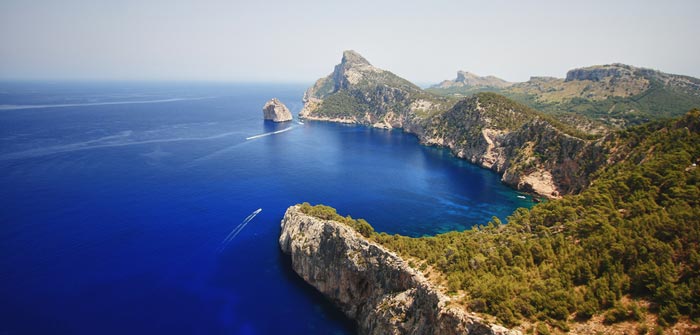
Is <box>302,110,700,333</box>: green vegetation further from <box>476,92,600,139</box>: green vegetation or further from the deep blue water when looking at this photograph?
<box>476,92,600,139</box>: green vegetation

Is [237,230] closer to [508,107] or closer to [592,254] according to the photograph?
[592,254]

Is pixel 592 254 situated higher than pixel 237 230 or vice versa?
pixel 592 254

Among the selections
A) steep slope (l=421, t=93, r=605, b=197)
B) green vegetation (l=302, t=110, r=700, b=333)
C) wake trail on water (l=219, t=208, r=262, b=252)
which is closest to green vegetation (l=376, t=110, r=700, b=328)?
green vegetation (l=302, t=110, r=700, b=333)

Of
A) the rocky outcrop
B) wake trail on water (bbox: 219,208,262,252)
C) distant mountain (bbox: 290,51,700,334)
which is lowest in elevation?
wake trail on water (bbox: 219,208,262,252)

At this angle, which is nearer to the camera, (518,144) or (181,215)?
(181,215)

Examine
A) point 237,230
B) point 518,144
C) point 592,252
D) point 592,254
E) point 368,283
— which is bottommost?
point 237,230

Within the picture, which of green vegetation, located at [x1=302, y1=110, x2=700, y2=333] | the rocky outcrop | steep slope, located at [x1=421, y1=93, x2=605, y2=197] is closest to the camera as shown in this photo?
green vegetation, located at [x1=302, y1=110, x2=700, y2=333]

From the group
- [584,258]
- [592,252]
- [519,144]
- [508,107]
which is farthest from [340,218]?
[508,107]

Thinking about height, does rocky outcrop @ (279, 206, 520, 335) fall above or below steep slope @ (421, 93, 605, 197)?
below
